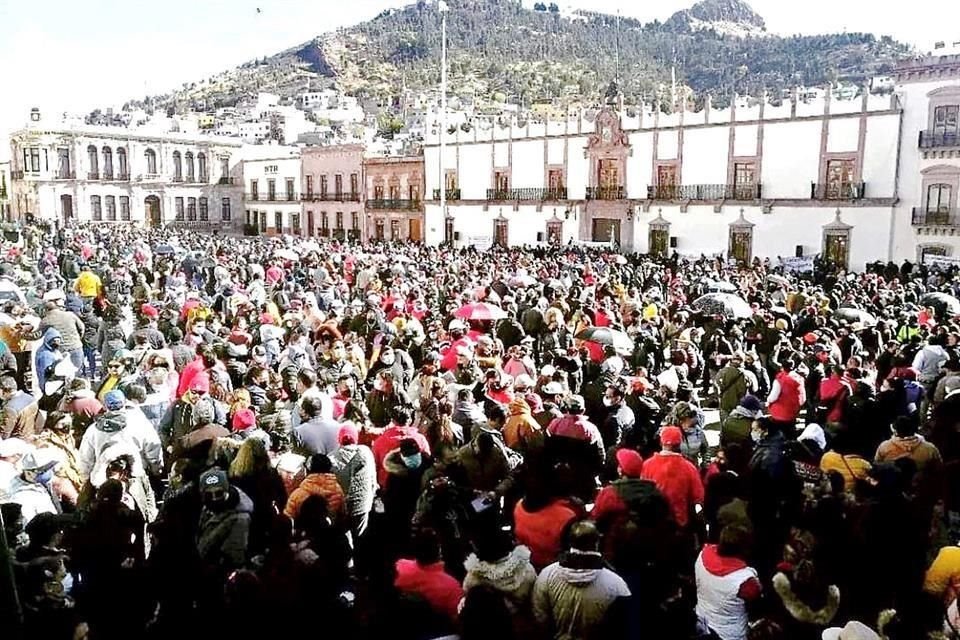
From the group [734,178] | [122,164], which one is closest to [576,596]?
[734,178]

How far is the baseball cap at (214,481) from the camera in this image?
15.2ft

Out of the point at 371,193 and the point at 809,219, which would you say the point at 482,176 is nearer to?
the point at 371,193

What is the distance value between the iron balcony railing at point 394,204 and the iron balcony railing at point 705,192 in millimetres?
14316

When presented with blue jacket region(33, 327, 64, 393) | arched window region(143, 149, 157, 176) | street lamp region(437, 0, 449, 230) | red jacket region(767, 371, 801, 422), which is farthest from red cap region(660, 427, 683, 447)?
arched window region(143, 149, 157, 176)

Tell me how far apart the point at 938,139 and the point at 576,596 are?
27062 millimetres

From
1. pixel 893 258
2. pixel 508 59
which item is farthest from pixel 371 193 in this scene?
pixel 508 59

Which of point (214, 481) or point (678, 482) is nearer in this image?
point (214, 481)

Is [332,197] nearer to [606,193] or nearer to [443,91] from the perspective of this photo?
[443,91]

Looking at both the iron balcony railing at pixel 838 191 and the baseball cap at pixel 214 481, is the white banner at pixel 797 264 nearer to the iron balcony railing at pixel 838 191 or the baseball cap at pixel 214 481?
the iron balcony railing at pixel 838 191

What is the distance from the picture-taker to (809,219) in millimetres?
29516

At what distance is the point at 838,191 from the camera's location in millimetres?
28625

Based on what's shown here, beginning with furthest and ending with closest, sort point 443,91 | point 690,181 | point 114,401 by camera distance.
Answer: point 690,181 → point 443,91 → point 114,401

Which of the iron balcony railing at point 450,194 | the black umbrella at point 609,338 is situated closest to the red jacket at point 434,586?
the black umbrella at point 609,338

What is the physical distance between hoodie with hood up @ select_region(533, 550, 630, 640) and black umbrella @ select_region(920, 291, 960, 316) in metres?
11.5
